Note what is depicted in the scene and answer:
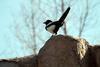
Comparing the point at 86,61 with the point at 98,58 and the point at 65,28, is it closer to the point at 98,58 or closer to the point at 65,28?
the point at 98,58

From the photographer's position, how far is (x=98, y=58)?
7.83 m

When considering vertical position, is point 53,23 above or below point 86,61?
above

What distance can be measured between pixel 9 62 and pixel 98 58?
7.22 feet

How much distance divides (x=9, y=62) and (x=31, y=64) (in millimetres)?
561

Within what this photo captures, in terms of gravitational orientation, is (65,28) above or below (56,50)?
above

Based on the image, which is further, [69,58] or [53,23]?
[53,23]

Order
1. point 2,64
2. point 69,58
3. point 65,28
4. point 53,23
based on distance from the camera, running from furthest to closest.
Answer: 1. point 65,28
2. point 53,23
3. point 2,64
4. point 69,58

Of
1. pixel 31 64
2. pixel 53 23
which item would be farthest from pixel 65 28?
pixel 31 64

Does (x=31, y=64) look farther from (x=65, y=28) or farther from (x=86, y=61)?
(x=65, y=28)

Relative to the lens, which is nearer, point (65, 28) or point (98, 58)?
point (98, 58)

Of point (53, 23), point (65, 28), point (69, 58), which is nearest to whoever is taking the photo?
point (69, 58)

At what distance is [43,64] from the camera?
26.1 feet

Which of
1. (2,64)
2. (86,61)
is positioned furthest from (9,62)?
(86,61)

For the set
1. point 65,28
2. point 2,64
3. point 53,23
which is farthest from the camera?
point 65,28
